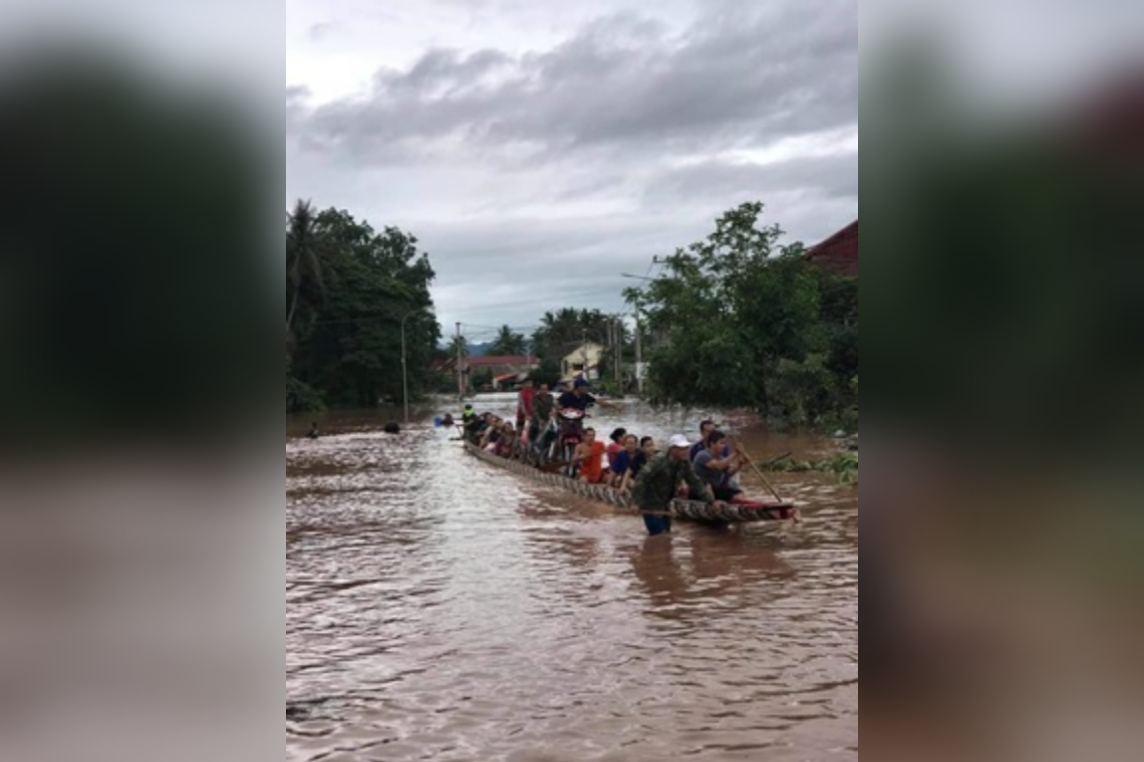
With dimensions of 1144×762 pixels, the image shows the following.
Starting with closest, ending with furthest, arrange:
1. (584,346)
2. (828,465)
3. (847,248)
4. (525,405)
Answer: (847,248) → (828,465) → (525,405) → (584,346)

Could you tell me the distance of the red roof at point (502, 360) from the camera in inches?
3725

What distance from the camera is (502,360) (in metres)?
96.9

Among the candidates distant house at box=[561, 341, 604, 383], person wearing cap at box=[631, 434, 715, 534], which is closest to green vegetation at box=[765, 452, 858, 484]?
person wearing cap at box=[631, 434, 715, 534]

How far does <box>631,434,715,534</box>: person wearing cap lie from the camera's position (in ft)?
33.3

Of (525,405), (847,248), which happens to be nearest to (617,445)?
(525,405)

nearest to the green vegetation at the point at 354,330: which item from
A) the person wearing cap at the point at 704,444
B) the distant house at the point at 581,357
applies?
the distant house at the point at 581,357

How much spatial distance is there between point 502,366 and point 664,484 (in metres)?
85.2

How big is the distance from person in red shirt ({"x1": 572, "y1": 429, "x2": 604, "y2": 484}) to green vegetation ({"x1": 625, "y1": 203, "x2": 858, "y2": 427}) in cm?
1019

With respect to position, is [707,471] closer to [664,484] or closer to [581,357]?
[664,484]

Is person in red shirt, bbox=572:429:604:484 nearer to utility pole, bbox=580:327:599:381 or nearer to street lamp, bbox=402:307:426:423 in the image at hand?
street lamp, bbox=402:307:426:423

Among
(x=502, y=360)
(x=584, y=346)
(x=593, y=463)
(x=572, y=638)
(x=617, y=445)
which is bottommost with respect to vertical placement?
(x=572, y=638)

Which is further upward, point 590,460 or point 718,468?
point 718,468
